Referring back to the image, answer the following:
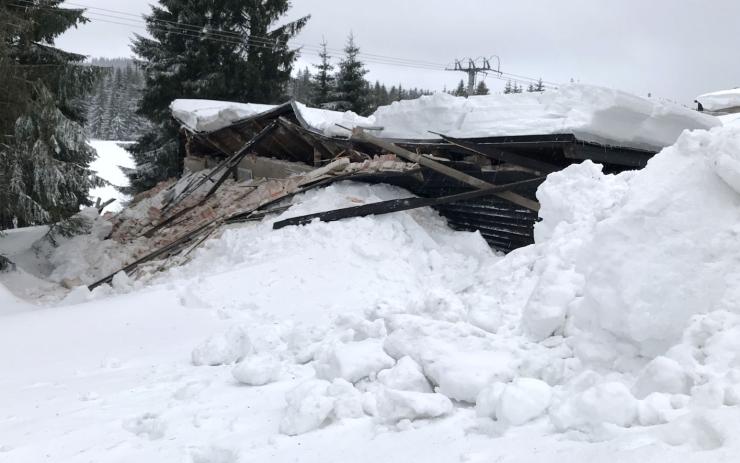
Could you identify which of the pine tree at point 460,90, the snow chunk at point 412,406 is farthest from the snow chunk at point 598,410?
the pine tree at point 460,90

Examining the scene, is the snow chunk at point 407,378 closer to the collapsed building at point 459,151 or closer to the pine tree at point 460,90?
the collapsed building at point 459,151

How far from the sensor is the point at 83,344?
5348 mm

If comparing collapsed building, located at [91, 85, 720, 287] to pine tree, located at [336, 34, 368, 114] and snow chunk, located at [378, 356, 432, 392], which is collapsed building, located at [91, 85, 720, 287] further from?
pine tree, located at [336, 34, 368, 114]

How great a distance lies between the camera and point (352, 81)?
26922 millimetres

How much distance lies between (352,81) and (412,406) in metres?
25.5

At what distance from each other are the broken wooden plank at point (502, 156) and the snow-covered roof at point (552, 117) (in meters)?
0.21

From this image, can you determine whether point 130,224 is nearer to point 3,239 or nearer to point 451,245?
point 3,239

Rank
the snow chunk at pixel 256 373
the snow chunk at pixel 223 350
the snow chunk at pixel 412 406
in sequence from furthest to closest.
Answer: the snow chunk at pixel 223 350 < the snow chunk at pixel 256 373 < the snow chunk at pixel 412 406

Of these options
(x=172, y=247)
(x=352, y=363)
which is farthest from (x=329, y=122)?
(x=352, y=363)

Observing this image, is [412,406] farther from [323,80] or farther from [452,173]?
[323,80]

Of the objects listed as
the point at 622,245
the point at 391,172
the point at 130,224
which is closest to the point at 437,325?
the point at 622,245

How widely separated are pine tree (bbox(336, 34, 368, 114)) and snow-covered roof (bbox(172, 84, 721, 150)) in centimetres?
1678

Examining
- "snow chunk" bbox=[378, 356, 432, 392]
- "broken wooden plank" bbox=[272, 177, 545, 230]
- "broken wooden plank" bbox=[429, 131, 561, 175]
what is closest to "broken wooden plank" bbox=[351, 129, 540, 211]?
"broken wooden plank" bbox=[272, 177, 545, 230]

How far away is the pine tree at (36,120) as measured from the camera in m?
8.79
